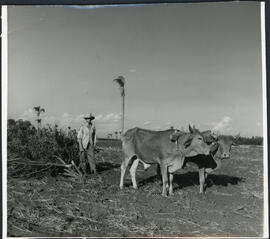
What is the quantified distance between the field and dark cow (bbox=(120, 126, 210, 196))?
581 mm

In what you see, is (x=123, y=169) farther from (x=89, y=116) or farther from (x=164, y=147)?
(x=89, y=116)

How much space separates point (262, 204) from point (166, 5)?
4.72m

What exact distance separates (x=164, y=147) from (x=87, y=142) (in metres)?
2.44

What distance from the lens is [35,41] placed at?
A: 7582 millimetres

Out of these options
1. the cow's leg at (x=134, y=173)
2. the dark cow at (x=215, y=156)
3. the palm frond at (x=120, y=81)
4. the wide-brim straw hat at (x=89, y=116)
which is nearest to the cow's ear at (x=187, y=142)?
the dark cow at (x=215, y=156)

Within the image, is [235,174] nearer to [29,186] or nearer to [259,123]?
[259,123]

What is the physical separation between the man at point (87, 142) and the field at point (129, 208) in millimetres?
459

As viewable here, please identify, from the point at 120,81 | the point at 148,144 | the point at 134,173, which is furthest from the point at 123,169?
the point at 120,81

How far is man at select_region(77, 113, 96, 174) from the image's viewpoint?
360 inches

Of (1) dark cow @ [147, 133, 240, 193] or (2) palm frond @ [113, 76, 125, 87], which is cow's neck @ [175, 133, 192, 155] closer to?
(1) dark cow @ [147, 133, 240, 193]

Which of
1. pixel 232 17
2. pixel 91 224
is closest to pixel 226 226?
pixel 91 224

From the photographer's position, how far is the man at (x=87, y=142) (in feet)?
30.0

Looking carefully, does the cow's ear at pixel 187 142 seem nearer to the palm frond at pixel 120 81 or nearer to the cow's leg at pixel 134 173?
the cow's leg at pixel 134 173

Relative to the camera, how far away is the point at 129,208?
7.10m
